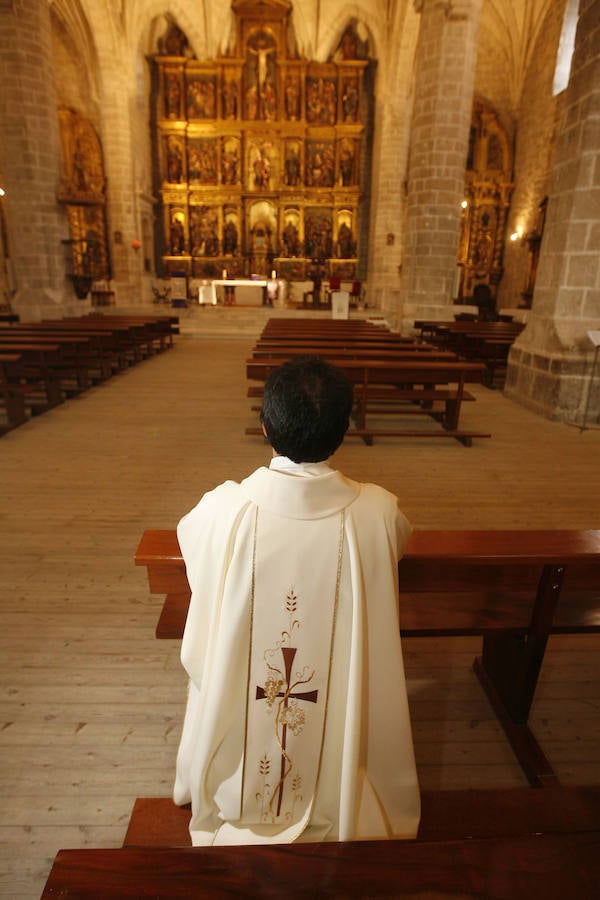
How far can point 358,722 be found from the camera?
48.6 inches

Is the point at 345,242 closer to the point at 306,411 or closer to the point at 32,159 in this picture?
the point at 32,159

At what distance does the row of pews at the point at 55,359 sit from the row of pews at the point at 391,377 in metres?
2.50

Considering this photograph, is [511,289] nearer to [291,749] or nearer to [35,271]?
[35,271]

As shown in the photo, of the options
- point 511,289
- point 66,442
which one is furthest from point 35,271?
point 511,289

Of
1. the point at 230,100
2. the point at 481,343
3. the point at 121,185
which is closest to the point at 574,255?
the point at 481,343

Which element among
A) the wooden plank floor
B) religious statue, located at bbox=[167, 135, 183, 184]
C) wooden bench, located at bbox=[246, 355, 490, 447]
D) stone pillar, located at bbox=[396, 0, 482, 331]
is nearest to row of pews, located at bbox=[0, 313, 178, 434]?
the wooden plank floor

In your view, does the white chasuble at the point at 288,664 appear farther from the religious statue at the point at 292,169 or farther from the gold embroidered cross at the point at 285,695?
the religious statue at the point at 292,169

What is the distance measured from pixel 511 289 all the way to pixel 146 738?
21.2 m

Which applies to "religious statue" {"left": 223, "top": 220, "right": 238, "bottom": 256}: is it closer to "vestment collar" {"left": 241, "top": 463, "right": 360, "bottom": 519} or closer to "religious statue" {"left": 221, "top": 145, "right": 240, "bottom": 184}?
"religious statue" {"left": 221, "top": 145, "right": 240, "bottom": 184}

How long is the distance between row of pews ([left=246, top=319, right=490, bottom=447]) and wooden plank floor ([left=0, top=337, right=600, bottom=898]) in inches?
12.4

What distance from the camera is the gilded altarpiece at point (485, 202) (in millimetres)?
20016

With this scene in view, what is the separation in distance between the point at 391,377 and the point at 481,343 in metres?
4.04

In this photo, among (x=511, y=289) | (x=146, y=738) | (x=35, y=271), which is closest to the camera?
(x=146, y=738)

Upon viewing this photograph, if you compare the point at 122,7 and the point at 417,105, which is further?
the point at 122,7
